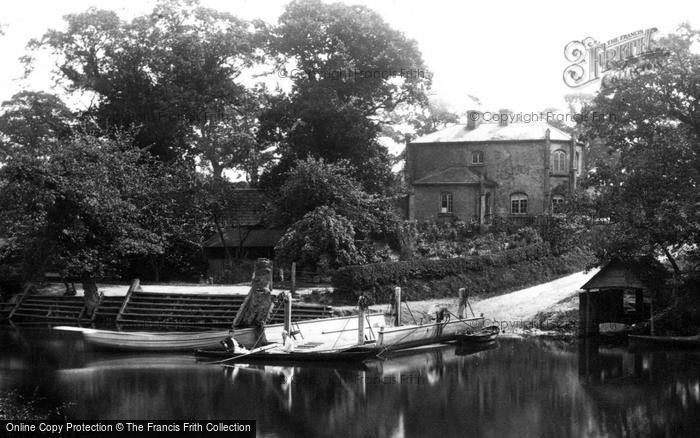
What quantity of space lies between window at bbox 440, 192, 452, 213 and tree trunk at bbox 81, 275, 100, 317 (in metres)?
25.6

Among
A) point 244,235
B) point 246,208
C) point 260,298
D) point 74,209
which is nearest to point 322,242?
point 260,298

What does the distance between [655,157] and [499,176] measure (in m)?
25.5

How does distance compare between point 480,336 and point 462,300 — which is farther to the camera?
point 462,300

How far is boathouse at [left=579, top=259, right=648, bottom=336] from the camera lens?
33844mm

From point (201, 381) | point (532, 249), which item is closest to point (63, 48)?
point (532, 249)

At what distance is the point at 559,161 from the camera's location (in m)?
57.0

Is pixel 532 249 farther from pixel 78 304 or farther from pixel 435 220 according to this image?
pixel 78 304

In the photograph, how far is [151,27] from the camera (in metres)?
54.5

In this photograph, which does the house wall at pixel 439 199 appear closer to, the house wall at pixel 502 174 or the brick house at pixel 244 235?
the house wall at pixel 502 174

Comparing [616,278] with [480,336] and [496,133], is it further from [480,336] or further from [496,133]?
[496,133]

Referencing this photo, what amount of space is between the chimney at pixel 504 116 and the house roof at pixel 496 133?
282 millimetres

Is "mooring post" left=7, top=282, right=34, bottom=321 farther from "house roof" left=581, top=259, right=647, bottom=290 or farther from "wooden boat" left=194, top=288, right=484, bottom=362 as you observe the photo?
"house roof" left=581, top=259, right=647, bottom=290

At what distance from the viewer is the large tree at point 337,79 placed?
50688 millimetres

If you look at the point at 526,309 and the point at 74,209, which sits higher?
the point at 74,209
